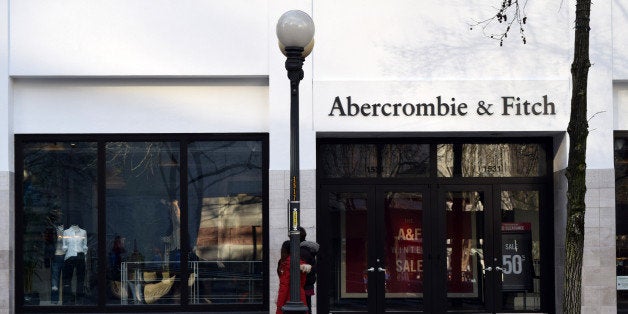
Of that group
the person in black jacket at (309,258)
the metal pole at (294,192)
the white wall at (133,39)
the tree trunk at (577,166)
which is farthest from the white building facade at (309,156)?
the metal pole at (294,192)

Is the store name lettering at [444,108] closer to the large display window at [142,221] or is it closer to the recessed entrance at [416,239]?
the recessed entrance at [416,239]

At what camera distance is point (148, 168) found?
17.2 m

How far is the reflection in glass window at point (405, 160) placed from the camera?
17.6m

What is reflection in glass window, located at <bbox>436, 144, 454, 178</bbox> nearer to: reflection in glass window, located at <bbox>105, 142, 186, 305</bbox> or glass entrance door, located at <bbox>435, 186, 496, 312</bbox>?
glass entrance door, located at <bbox>435, 186, 496, 312</bbox>

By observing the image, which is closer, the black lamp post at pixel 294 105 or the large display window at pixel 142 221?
the black lamp post at pixel 294 105

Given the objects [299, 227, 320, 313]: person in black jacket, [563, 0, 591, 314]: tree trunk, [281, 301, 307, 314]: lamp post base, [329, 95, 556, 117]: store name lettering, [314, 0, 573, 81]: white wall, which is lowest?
[281, 301, 307, 314]: lamp post base

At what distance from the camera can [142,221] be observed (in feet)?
56.4

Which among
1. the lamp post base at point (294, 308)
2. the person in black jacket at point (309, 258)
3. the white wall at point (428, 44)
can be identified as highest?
the white wall at point (428, 44)

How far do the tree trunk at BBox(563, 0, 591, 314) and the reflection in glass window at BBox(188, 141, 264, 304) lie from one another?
6527mm

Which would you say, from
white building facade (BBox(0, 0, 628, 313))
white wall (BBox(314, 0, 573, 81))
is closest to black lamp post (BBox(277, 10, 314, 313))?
white building facade (BBox(0, 0, 628, 313))

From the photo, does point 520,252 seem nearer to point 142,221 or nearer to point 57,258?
point 142,221

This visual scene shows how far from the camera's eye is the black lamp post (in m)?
11.3

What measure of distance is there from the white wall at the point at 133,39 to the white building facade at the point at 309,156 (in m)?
0.02

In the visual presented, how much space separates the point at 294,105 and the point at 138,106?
20.8 ft
